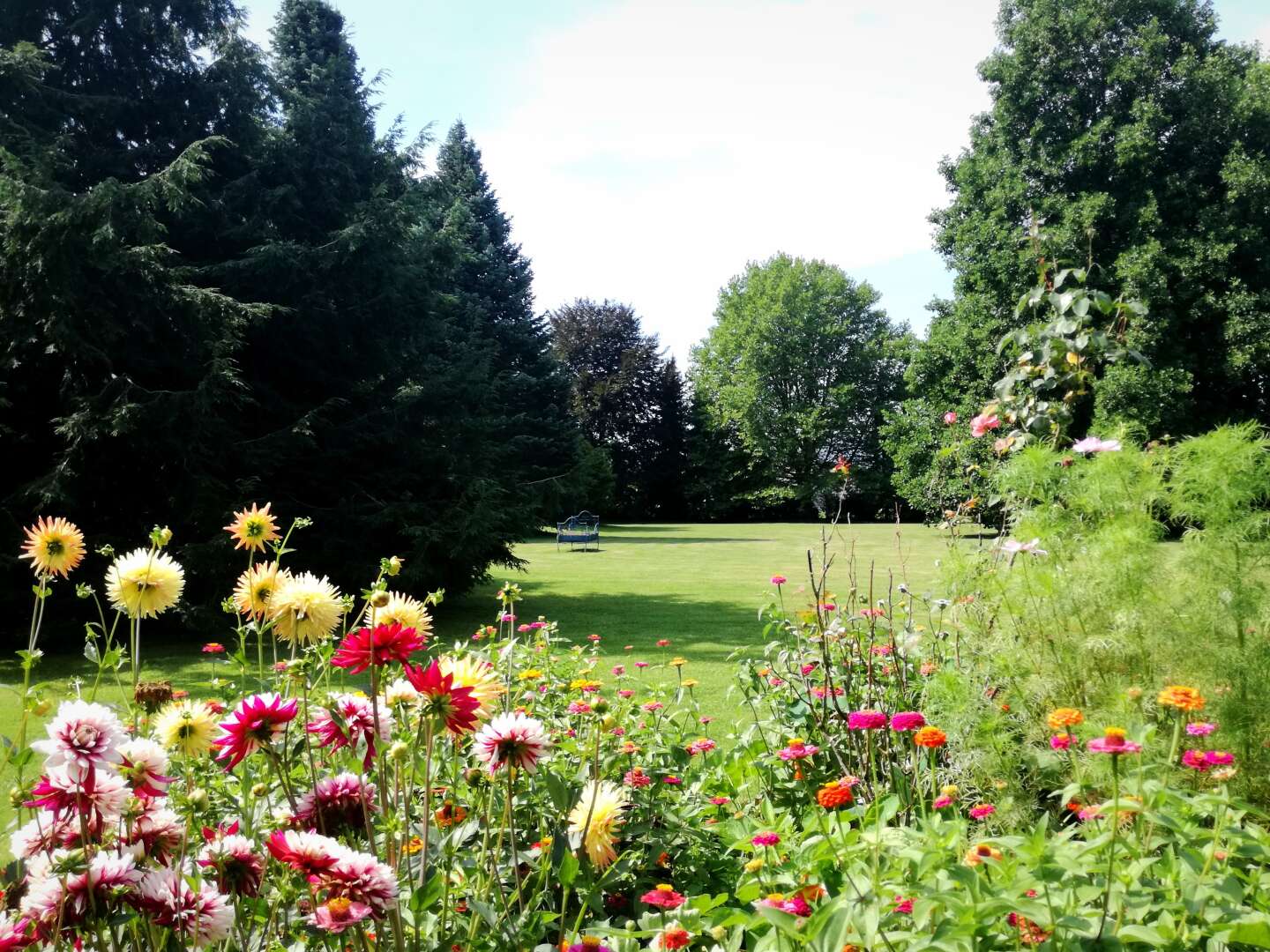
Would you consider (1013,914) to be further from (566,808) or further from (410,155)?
(410,155)

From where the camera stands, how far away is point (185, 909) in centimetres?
119

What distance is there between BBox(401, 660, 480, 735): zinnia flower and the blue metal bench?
1916cm

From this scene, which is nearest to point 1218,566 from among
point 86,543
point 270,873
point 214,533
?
point 270,873

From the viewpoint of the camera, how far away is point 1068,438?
15.0ft

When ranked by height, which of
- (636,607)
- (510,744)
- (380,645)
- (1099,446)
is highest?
(1099,446)

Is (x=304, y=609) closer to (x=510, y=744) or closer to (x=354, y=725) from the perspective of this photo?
(x=354, y=725)

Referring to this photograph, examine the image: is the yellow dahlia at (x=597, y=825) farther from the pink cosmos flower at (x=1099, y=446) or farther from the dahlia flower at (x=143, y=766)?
the pink cosmos flower at (x=1099, y=446)

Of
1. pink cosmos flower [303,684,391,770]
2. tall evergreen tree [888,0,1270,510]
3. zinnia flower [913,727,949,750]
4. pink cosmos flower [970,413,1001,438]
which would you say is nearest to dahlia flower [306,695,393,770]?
pink cosmos flower [303,684,391,770]

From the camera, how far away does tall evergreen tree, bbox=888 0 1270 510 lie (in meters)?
16.8

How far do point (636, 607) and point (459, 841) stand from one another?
8.92 metres

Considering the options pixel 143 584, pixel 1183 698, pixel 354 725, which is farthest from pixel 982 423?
pixel 143 584

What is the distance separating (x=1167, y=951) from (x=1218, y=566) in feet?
4.71

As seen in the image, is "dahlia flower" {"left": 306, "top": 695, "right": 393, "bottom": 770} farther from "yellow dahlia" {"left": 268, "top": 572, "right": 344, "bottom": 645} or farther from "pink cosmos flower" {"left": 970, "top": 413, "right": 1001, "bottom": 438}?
"pink cosmos flower" {"left": 970, "top": 413, "right": 1001, "bottom": 438}

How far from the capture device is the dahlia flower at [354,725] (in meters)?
1.37
